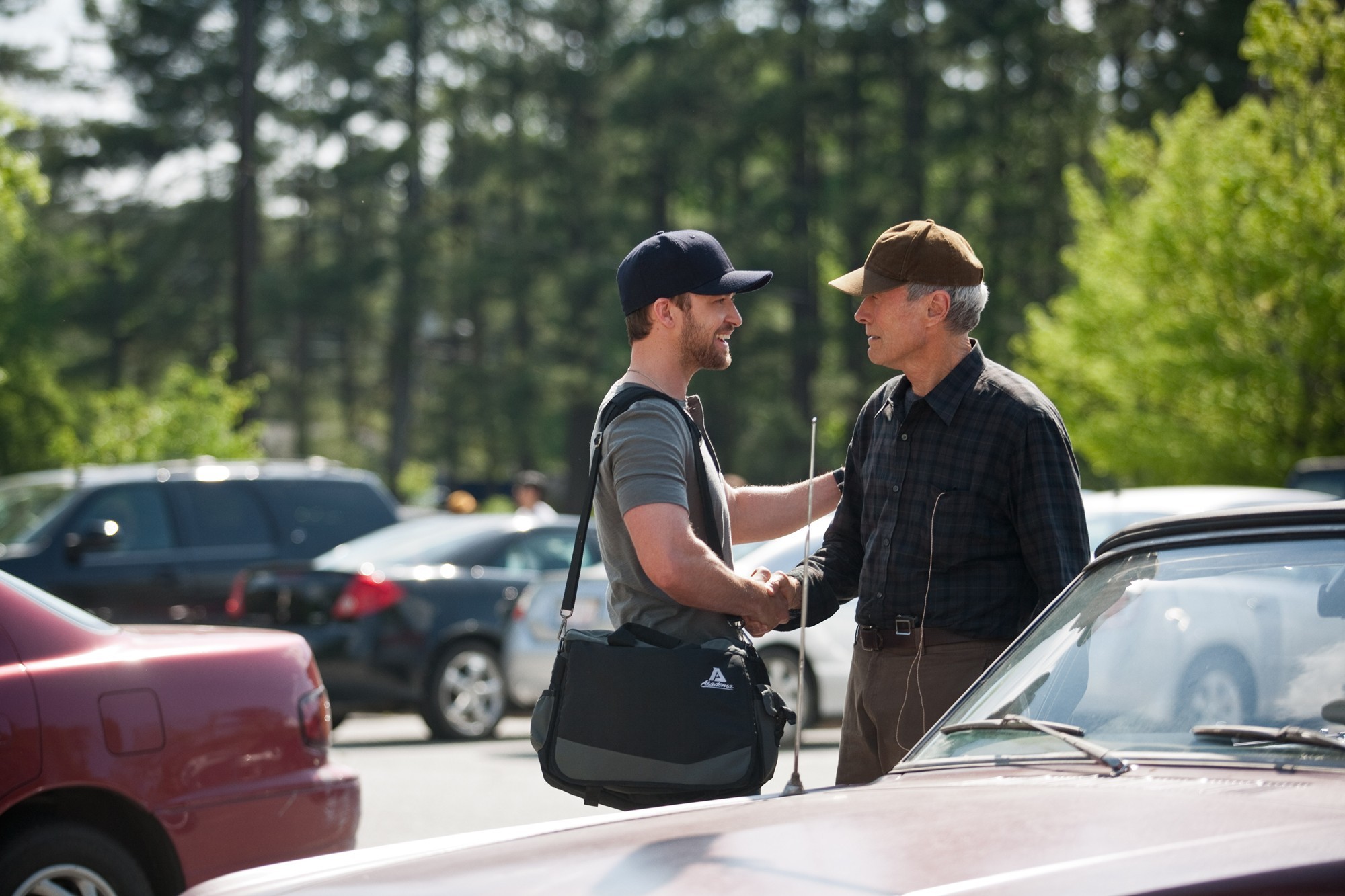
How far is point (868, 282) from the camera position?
13.4 ft

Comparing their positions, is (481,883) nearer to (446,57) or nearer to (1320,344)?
(1320,344)

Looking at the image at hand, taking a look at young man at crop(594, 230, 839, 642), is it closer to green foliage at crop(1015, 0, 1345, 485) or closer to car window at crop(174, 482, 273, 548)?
car window at crop(174, 482, 273, 548)

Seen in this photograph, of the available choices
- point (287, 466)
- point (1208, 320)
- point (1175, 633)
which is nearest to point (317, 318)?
point (1208, 320)

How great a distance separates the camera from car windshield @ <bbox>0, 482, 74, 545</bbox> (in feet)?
41.3

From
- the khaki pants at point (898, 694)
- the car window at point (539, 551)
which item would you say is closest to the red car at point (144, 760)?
the khaki pants at point (898, 694)

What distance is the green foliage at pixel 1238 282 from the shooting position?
70.2ft

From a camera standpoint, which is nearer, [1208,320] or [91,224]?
[1208,320]

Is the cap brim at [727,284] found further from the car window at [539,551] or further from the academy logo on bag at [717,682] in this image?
the car window at [539,551]

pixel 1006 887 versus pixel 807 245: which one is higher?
pixel 807 245

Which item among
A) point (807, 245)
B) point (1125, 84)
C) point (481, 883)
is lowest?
point (481, 883)

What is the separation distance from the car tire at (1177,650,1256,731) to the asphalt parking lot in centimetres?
376

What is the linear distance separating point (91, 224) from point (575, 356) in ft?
47.7

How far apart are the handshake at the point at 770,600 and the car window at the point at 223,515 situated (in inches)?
396

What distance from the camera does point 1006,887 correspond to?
6.93ft
